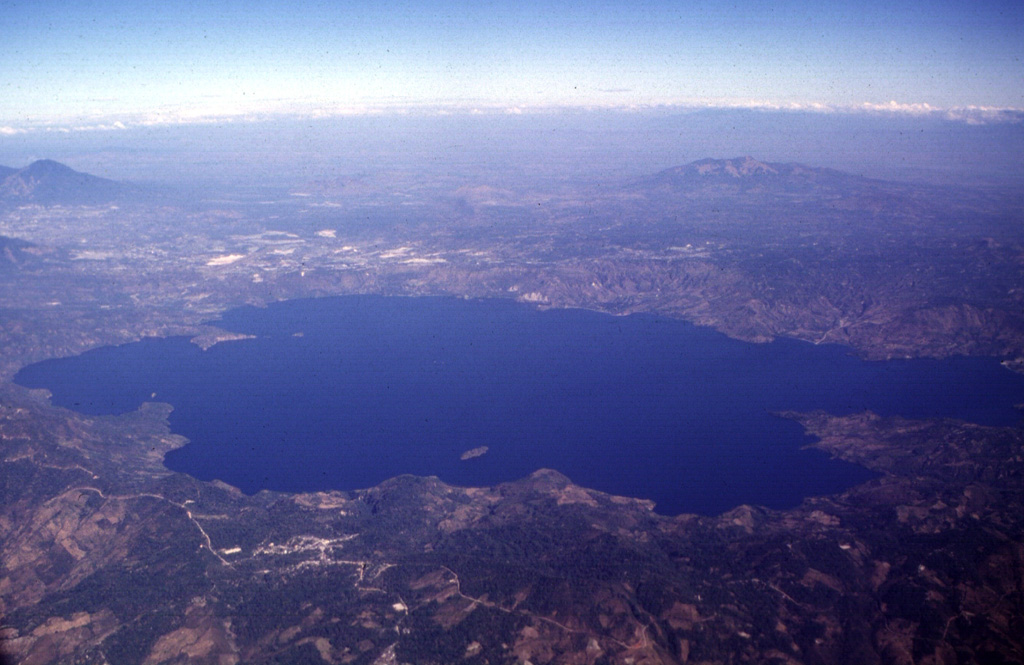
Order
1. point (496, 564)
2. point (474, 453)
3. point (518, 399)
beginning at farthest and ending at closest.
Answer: point (518, 399), point (474, 453), point (496, 564)

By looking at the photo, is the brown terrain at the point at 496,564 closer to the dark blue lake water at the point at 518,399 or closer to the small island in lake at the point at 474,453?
the dark blue lake water at the point at 518,399

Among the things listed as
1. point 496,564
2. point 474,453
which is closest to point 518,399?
point 474,453

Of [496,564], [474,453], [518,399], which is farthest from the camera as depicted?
[518,399]

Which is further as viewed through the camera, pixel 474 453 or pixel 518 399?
pixel 518 399

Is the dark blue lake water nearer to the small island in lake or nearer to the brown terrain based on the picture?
the small island in lake

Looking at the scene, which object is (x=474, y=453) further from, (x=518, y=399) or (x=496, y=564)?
(x=496, y=564)

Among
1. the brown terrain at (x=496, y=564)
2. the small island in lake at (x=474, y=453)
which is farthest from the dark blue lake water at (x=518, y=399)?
the brown terrain at (x=496, y=564)

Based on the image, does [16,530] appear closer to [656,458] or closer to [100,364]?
[100,364]
